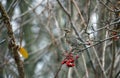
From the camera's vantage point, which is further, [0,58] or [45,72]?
[45,72]

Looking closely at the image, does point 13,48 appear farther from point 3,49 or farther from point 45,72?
point 45,72

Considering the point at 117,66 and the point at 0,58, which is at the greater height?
the point at 0,58

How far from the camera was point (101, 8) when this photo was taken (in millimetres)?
3342

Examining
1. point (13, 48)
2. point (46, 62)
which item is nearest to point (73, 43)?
point (13, 48)

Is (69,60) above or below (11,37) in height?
below

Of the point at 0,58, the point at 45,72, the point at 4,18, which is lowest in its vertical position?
the point at 45,72

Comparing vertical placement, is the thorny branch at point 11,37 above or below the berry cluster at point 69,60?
above

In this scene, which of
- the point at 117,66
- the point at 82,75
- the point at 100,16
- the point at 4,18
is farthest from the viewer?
the point at 117,66

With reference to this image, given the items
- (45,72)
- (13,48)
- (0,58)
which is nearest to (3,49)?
(0,58)

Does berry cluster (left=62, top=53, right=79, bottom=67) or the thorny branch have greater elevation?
the thorny branch

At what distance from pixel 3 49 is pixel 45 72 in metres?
2.78

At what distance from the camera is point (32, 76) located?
256 inches

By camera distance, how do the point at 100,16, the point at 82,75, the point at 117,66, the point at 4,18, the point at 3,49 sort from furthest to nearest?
1. the point at 3,49
2. the point at 117,66
3. the point at 82,75
4. the point at 100,16
5. the point at 4,18

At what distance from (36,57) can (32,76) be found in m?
0.38
